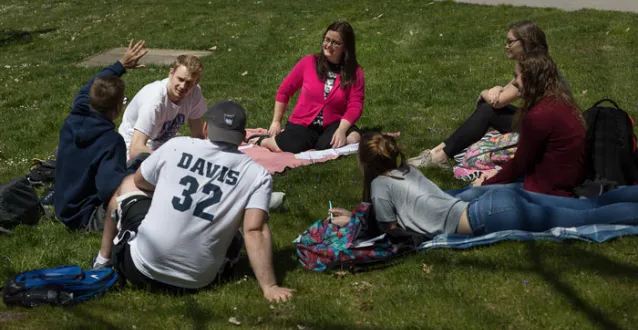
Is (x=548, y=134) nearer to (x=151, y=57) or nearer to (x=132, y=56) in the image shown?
(x=132, y=56)

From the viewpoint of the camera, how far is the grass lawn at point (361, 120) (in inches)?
183

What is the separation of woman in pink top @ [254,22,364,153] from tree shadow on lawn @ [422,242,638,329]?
3.37m

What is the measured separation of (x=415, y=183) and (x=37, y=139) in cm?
670

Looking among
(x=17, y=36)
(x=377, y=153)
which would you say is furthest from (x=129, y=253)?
(x=17, y=36)

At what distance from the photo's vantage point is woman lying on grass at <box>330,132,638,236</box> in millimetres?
5430

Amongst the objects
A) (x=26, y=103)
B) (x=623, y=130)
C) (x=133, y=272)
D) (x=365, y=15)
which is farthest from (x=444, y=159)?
(x=365, y=15)

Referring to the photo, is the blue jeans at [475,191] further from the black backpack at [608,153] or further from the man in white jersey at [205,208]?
the man in white jersey at [205,208]

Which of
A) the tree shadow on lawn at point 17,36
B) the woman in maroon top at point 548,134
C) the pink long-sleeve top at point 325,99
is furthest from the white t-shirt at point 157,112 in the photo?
the tree shadow on lawn at point 17,36

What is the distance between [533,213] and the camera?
218 inches

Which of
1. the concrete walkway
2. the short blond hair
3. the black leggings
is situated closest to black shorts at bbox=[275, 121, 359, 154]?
the black leggings

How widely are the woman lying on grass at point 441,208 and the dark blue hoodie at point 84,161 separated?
1.88 metres

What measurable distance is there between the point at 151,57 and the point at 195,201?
11.7m

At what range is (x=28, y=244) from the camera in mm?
6254

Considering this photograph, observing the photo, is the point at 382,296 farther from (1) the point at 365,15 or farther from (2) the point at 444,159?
(1) the point at 365,15
